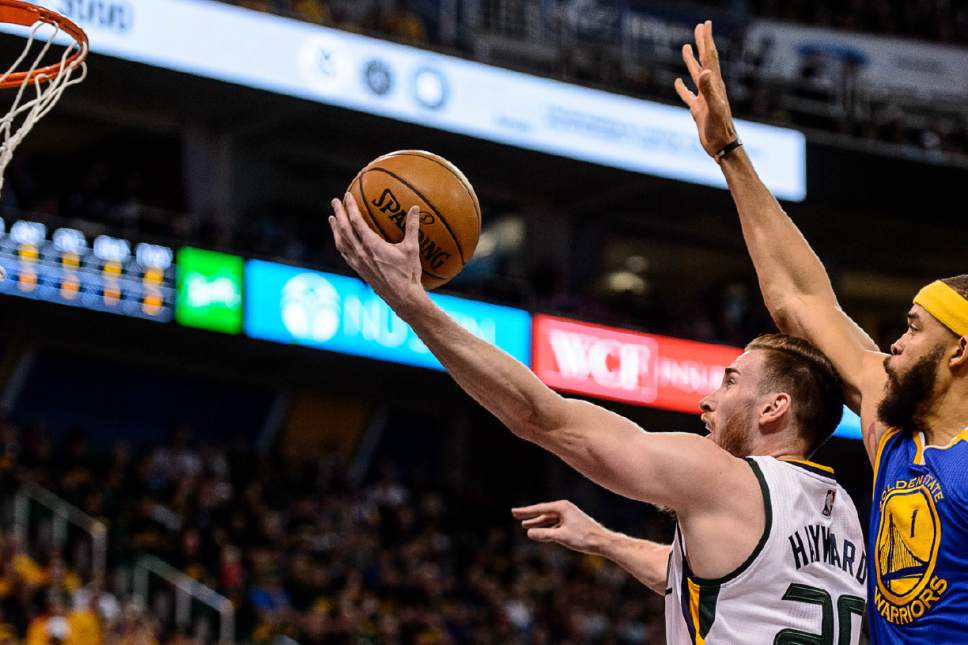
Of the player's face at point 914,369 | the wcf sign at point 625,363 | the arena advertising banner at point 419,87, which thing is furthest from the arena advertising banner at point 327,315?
the player's face at point 914,369

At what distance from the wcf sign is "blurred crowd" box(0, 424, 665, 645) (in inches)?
86.1

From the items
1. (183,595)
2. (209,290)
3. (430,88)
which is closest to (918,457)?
(183,595)

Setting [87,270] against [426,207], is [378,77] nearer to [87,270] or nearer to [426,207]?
[87,270]

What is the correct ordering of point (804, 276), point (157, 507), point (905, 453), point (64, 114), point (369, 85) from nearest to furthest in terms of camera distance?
point (905, 453) < point (804, 276) < point (157, 507) < point (369, 85) < point (64, 114)

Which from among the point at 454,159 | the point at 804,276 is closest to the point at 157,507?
the point at 454,159

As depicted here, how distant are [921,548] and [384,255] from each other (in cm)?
124

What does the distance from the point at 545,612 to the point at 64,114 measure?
8.87 meters

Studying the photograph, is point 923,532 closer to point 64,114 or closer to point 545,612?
point 545,612

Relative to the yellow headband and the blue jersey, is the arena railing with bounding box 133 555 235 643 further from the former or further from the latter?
the yellow headband

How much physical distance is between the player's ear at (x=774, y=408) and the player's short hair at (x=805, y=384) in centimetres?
1

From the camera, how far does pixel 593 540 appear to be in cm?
361

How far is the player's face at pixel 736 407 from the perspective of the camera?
3188 mm

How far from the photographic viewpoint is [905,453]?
3.05 m

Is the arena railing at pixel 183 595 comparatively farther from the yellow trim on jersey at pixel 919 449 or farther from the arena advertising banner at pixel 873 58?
the arena advertising banner at pixel 873 58
